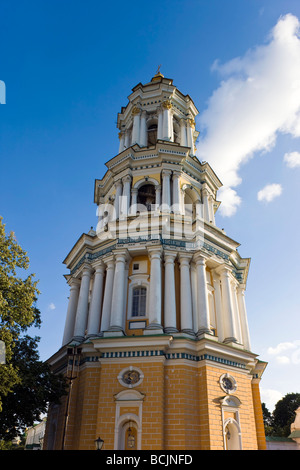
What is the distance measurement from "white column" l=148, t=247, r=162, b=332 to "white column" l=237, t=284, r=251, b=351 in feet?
21.3

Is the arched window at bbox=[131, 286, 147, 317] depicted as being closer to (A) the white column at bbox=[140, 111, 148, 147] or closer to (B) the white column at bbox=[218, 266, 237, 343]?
(B) the white column at bbox=[218, 266, 237, 343]

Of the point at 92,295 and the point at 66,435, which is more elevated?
the point at 92,295

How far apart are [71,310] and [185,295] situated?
23.0 ft

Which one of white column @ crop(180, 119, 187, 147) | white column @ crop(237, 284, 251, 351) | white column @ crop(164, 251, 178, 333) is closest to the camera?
white column @ crop(164, 251, 178, 333)

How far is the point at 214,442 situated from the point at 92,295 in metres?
9.01

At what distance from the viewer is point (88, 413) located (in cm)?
1664

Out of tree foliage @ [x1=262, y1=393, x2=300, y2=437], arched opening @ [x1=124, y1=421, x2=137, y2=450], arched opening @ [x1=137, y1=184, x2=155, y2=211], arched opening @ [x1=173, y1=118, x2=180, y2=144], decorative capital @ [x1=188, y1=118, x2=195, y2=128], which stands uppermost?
decorative capital @ [x1=188, y1=118, x2=195, y2=128]

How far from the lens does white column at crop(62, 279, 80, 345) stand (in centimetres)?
2123

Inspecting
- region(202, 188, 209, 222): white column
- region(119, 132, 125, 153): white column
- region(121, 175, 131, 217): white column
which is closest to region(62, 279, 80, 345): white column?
region(121, 175, 131, 217): white column

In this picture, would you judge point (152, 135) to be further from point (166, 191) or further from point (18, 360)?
point (18, 360)

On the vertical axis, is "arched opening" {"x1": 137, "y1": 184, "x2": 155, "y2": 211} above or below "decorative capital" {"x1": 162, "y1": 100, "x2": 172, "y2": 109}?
below

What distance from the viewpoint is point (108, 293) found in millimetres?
19641
